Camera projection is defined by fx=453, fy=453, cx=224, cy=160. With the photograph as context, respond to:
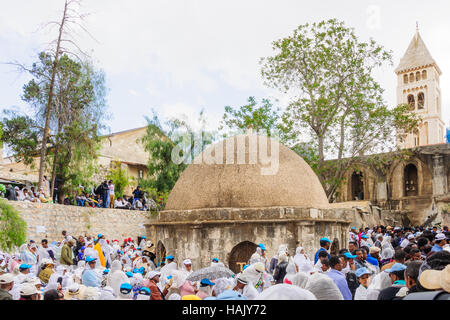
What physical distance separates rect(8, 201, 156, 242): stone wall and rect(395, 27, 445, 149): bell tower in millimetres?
38227

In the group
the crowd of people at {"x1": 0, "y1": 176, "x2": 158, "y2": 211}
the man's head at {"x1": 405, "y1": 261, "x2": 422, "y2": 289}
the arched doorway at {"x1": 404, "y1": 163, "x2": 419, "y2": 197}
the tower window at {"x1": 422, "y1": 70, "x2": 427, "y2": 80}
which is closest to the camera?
the man's head at {"x1": 405, "y1": 261, "x2": 422, "y2": 289}

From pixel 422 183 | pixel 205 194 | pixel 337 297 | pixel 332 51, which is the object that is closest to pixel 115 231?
pixel 205 194

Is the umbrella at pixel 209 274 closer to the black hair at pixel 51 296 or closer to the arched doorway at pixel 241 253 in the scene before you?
the black hair at pixel 51 296

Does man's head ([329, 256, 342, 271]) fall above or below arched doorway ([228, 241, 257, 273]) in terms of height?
above

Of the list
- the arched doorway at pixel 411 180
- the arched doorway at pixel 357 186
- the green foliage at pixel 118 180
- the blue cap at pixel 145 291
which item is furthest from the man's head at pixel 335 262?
the arched doorway at pixel 357 186

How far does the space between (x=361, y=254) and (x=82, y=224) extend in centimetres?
1250

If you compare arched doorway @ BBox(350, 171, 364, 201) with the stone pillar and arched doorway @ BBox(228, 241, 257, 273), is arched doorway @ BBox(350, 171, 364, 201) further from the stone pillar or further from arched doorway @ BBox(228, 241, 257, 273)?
arched doorway @ BBox(228, 241, 257, 273)

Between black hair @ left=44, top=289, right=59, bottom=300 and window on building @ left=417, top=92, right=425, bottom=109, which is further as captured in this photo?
window on building @ left=417, top=92, right=425, bottom=109

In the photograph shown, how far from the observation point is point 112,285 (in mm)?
6070

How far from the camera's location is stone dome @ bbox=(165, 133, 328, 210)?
10180mm

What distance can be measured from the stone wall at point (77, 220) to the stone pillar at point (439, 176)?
19195 millimetres

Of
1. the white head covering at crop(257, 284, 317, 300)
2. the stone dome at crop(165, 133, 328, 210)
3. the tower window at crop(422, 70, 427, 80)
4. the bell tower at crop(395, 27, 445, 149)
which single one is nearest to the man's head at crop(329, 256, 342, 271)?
the white head covering at crop(257, 284, 317, 300)

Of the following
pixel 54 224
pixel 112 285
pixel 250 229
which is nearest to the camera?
pixel 112 285
